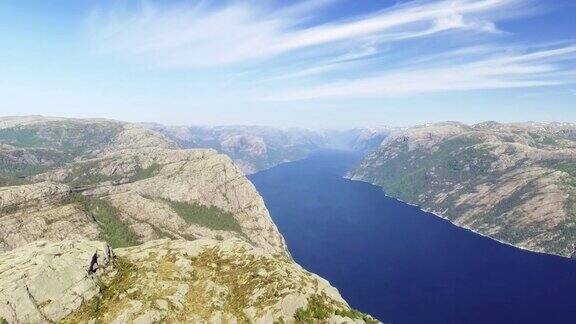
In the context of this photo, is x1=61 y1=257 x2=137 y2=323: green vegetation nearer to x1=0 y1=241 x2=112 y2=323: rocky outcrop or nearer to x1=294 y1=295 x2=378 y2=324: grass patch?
x1=0 y1=241 x2=112 y2=323: rocky outcrop

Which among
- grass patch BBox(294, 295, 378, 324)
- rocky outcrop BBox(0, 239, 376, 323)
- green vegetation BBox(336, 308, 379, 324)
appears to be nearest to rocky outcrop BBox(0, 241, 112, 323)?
rocky outcrop BBox(0, 239, 376, 323)

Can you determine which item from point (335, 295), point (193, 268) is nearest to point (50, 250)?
point (193, 268)

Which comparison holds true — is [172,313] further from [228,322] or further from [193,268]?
[193,268]

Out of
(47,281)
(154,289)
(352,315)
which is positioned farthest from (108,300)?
(352,315)

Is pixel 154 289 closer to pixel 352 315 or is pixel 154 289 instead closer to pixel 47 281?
pixel 47 281

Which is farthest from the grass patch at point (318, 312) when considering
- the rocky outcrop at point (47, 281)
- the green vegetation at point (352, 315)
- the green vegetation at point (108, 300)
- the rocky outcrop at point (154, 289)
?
the rocky outcrop at point (47, 281)

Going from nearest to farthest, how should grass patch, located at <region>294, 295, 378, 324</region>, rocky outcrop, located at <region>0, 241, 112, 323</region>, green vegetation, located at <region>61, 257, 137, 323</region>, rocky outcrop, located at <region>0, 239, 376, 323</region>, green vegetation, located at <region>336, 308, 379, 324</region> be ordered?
rocky outcrop, located at <region>0, 241, 112, 323</region> → rocky outcrop, located at <region>0, 239, 376, 323</region> → grass patch, located at <region>294, 295, 378, 324</region> → green vegetation, located at <region>61, 257, 137, 323</region> → green vegetation, located at <region>336, 308, 379, 324</region>
